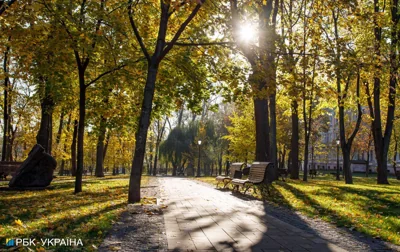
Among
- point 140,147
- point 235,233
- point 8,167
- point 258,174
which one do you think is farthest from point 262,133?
point 8,167

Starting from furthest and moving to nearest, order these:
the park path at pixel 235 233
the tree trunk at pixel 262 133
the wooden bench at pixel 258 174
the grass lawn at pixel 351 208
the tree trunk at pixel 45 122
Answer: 1. the tree trunk at pixel 45 122
2. the tree trunk at pixel 262 133
3. the wooden bench at pixel 258 174
4. the grass lawn at pixel 351 208
5. the park path at pixel 235 233

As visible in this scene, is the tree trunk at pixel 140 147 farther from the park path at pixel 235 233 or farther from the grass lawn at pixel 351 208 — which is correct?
the grass lawn at pixel 351 208

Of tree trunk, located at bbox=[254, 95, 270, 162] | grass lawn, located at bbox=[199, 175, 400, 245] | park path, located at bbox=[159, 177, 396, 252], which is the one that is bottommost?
grass lawn, located at bbox=[199, 175, 400, 245]

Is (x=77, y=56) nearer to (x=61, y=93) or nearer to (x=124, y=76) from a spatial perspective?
(x=124, y=76)

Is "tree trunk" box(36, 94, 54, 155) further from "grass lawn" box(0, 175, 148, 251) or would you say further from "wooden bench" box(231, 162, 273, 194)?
"wooden bench" box(231, 162, 273, 194)

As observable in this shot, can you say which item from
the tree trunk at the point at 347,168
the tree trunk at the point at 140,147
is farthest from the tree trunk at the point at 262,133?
the tree trunk at the point at 347,168

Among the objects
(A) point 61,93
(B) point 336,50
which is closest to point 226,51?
(B) point 336,50

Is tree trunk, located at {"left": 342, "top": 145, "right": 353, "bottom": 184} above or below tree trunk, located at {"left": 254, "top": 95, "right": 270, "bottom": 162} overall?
below

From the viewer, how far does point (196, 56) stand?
11328 mm

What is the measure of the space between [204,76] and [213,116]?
3617 centimetres

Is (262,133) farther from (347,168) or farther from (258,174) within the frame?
(347,168)

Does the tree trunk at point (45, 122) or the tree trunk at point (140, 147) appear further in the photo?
the tree trunk at point (45, 122)

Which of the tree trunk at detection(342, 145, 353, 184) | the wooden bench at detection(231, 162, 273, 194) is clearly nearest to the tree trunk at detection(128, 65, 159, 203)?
the wooden bench at detection(231, 162, 273, 194)

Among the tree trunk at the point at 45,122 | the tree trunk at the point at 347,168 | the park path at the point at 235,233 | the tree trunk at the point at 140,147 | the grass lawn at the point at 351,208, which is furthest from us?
the tree trunk at the point at 347,168
